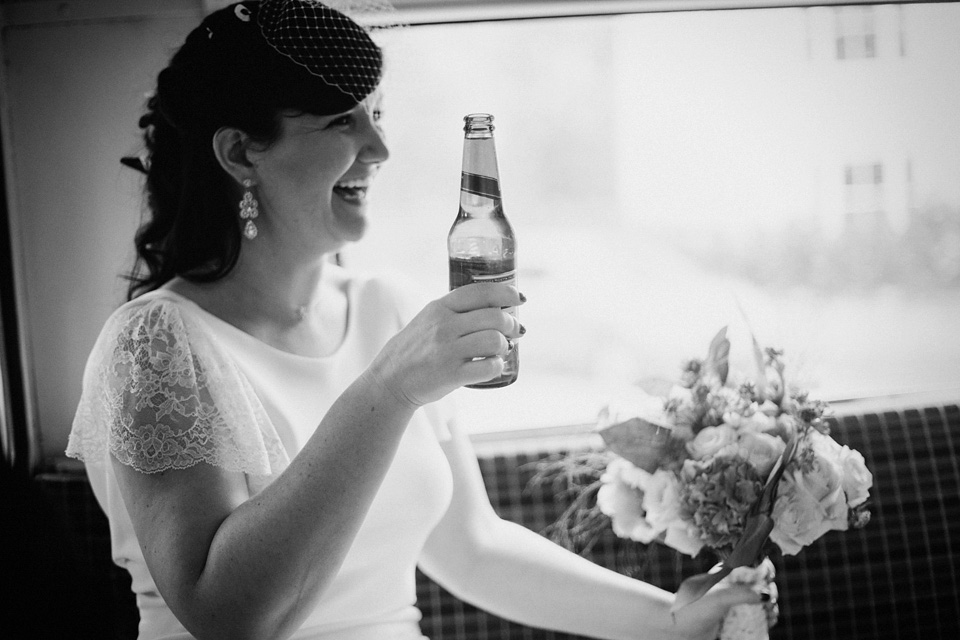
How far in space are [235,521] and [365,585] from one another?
446mm

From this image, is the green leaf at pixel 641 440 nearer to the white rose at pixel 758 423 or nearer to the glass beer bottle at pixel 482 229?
the white rose at pixel 758 423

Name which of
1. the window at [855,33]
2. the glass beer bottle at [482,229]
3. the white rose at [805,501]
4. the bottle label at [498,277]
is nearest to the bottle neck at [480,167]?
the glass beer bottle at [482,229]

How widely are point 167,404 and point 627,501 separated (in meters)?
0.84

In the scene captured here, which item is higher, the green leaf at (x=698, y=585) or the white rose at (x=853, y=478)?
the white rose at (x=853, y=478)

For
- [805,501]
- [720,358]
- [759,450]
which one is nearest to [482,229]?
[720,358]

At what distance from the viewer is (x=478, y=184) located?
141 cm

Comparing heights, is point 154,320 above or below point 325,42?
below

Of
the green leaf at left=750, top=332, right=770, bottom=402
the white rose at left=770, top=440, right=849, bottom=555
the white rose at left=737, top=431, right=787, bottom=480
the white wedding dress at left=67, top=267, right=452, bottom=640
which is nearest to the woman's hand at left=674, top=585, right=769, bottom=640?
the white rose at left=770, top=440, right=849, bottom=555

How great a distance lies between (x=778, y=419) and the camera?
1580 mm

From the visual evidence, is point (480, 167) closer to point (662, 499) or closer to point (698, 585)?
point (662, 499)

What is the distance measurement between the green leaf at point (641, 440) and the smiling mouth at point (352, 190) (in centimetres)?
63

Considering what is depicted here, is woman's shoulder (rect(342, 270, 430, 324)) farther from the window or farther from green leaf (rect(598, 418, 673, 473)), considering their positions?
the window

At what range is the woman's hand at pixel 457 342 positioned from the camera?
49.8 inches

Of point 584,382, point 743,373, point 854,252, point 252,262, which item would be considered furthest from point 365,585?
point 854,252
